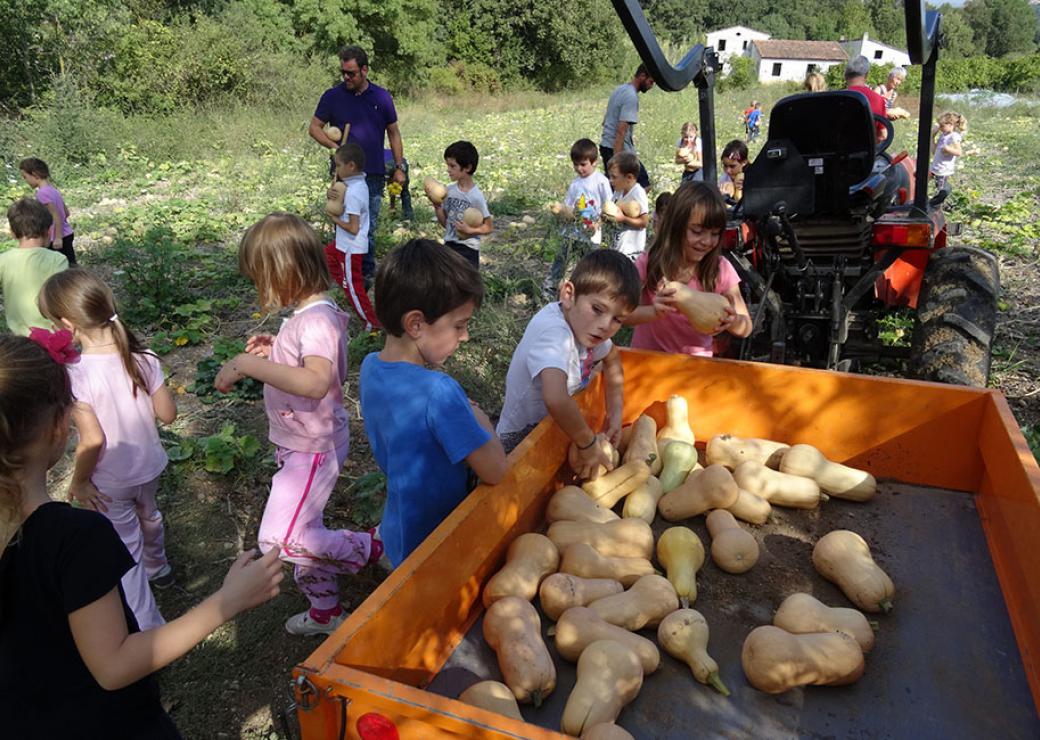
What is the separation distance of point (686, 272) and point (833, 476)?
110 cm

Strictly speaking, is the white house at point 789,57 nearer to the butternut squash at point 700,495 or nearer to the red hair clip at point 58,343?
the butternut squash at point 700,495

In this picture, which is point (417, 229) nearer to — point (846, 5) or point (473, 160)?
point (473, 160)

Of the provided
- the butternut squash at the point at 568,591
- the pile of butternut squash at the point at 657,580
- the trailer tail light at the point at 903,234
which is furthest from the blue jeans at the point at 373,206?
the butternut squash at the point at 568,591

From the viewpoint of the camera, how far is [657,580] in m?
1.88

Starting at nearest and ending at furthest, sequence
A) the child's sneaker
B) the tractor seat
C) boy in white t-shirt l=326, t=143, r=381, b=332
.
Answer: the child's sneaker → the tractor seat → boy in white t-shirt l=326, t=143, r=381, b=332

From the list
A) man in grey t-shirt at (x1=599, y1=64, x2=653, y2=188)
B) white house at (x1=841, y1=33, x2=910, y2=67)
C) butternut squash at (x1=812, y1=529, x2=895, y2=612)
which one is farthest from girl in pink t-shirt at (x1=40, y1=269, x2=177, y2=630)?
white house at (x1=841, y1=33, x2=910, y2=67)

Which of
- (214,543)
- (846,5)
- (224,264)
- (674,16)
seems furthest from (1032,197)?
(846,5)

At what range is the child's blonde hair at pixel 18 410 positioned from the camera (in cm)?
129

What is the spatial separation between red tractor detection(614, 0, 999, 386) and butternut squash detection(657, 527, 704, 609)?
5.24 feet

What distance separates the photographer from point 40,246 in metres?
4.10

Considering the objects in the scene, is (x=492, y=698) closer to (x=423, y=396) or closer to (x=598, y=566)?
(x=598, y=566)

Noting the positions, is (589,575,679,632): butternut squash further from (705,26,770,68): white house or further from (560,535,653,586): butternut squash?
(705,26,770,68): white house

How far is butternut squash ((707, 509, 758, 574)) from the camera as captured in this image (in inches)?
79.1

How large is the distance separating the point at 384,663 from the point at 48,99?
1970 cm
